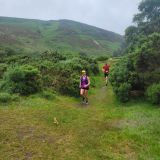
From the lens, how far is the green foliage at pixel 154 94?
22047 millimetres

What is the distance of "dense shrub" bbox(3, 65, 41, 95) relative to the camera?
2327cm

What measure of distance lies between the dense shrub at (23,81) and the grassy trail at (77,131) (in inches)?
53.5

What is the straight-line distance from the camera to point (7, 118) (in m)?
17.2

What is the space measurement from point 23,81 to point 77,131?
8762mm

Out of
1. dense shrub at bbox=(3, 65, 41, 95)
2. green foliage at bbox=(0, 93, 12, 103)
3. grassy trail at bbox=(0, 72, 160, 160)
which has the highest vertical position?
dense shrub at bbox=(3, 65, 41, 95)

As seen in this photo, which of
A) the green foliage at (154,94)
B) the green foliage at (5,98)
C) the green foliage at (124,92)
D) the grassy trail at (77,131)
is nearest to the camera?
the grassy trail at (77,131)

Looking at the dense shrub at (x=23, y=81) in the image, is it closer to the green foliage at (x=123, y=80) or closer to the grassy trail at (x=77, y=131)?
the grassy trail at (x=77, y=131)

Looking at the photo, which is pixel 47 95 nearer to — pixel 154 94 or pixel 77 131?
pixel 154 94

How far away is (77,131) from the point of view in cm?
1606

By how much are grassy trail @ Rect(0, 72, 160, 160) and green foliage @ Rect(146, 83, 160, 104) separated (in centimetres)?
56

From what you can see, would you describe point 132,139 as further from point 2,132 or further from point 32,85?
point 32,85

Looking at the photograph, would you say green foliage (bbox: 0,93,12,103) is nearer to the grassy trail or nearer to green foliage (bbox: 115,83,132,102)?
the grassy trail

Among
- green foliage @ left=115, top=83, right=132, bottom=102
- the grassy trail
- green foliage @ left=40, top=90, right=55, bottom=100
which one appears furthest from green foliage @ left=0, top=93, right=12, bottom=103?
green foliage @ left=115, top=83, right=132, bottom=102

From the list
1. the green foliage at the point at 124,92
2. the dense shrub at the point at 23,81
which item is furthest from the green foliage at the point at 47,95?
the green foliage at the point at 124,92
